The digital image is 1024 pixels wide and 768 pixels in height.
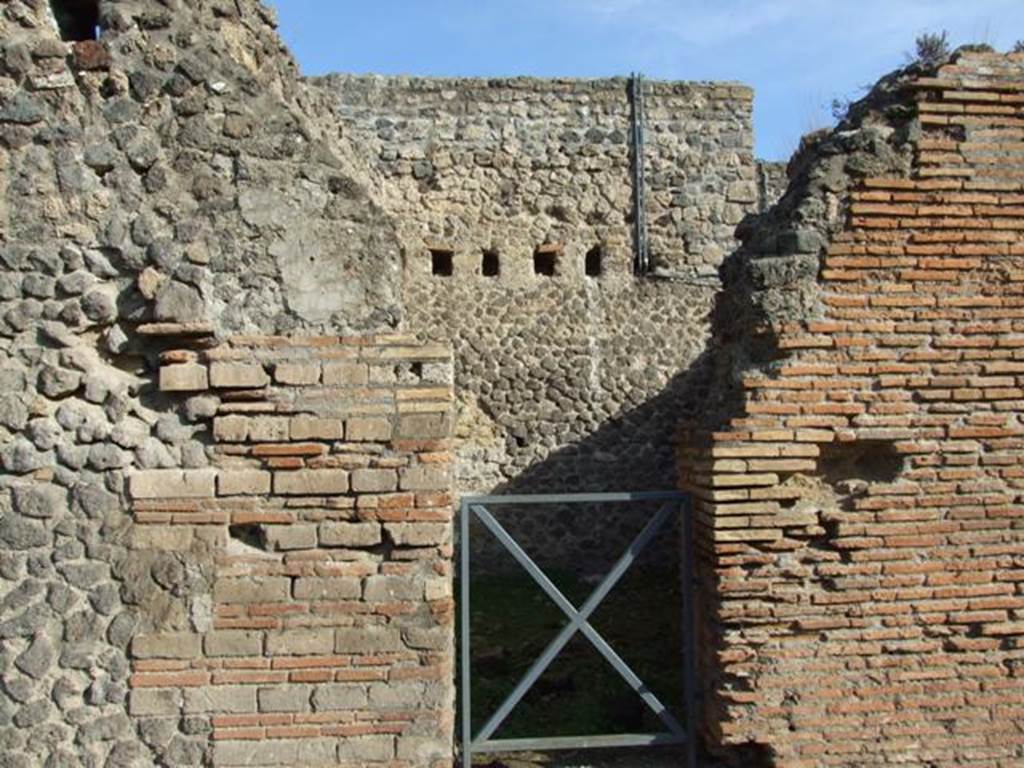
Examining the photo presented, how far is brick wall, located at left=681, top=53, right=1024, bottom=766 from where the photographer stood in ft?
13.6

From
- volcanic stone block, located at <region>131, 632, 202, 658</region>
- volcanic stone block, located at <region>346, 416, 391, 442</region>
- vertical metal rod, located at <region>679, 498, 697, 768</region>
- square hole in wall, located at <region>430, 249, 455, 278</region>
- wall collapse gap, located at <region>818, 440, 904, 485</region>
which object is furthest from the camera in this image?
square hole in wall, located at <region>430, 249, 455, 278</region>

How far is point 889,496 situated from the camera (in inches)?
167

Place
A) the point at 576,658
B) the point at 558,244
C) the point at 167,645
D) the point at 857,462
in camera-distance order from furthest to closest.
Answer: the point at 558,244 → the point at 576,658 → the point at 857,462 → the point at 167,645

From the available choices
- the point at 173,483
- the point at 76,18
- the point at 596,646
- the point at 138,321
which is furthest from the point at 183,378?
the point at 596,646

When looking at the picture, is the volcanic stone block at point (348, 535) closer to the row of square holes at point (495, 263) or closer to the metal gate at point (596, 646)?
the metal gate at point (596, 646)

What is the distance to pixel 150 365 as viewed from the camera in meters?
3.83

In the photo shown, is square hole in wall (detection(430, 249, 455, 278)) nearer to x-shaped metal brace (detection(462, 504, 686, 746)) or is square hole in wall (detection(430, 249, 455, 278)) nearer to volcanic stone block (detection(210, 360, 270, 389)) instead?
x-shaped metal brace (detection(462, 504, 686, 746))

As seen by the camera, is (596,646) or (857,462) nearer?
(857,462)

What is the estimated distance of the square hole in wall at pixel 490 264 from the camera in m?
10.1

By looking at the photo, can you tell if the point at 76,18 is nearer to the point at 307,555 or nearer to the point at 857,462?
the point at 307,555

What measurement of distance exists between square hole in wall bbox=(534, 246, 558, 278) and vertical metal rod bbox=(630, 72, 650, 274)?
0.92 metres

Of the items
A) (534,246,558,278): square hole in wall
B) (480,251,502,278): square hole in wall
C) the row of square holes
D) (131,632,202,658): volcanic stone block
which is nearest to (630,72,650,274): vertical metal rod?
the row of square holes

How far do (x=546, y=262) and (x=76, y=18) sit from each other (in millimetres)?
6527

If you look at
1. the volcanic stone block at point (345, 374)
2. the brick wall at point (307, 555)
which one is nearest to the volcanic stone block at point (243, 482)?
the brick wall at point (307, 555)
